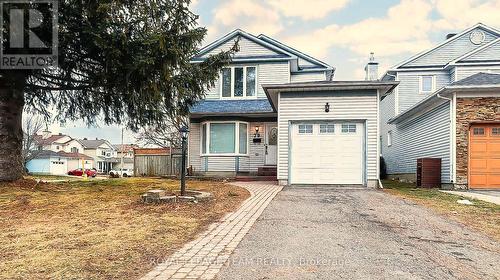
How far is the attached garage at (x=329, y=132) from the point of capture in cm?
1357

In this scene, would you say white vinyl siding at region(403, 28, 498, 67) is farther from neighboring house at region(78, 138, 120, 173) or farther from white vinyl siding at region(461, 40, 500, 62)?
neighboring house at region(78, 138, 120, 173)

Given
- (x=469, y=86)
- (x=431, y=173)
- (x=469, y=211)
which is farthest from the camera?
(x=431, y=173)

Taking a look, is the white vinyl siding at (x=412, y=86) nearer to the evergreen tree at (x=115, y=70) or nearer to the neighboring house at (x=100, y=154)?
the evergreen tree at (x=115, y=70)

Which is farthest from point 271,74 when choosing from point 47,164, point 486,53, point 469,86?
point 47,164

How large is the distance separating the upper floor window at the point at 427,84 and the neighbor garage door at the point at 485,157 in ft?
32.0

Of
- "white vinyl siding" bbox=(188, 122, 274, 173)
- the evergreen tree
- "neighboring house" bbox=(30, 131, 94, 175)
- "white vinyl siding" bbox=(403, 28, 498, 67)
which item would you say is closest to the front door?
"white vinyl siding" bbox=(188, 122, 274, 173)

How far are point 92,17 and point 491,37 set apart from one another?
22.3m

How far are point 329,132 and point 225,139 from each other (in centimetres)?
632

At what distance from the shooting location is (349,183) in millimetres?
13586

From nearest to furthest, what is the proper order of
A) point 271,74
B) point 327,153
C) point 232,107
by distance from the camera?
point 327,153 < point 232,107 < point 271,74

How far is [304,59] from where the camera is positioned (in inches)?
827

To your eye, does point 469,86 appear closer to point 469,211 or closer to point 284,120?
point 469,211

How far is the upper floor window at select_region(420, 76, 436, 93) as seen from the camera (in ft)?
74.0

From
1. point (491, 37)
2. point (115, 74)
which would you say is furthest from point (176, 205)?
point (491, 37)
